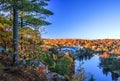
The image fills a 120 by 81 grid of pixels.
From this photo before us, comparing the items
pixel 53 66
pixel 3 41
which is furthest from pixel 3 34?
pixel 53 66

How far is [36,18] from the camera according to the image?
94.0 feet

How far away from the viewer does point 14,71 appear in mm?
20766

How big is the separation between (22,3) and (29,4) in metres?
0.54

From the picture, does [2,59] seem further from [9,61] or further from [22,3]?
[22,3]

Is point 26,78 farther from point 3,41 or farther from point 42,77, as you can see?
point 3,41

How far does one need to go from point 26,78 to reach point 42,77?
269 cm

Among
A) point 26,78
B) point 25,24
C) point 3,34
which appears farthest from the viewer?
point 25,24

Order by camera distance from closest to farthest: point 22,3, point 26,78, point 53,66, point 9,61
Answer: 1. point 26,78
2. point 22,3
3. point 9,61
4. point 53,66

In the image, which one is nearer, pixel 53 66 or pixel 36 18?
pixel 36 18

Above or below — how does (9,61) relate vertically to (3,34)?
below

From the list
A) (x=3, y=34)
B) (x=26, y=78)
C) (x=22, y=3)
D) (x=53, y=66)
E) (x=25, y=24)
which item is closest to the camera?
(x=26, y=78)

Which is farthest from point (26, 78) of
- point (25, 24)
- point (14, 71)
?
point (25, 24)

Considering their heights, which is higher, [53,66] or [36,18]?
[36,18]

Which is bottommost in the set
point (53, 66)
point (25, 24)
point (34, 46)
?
point (53, 66)
